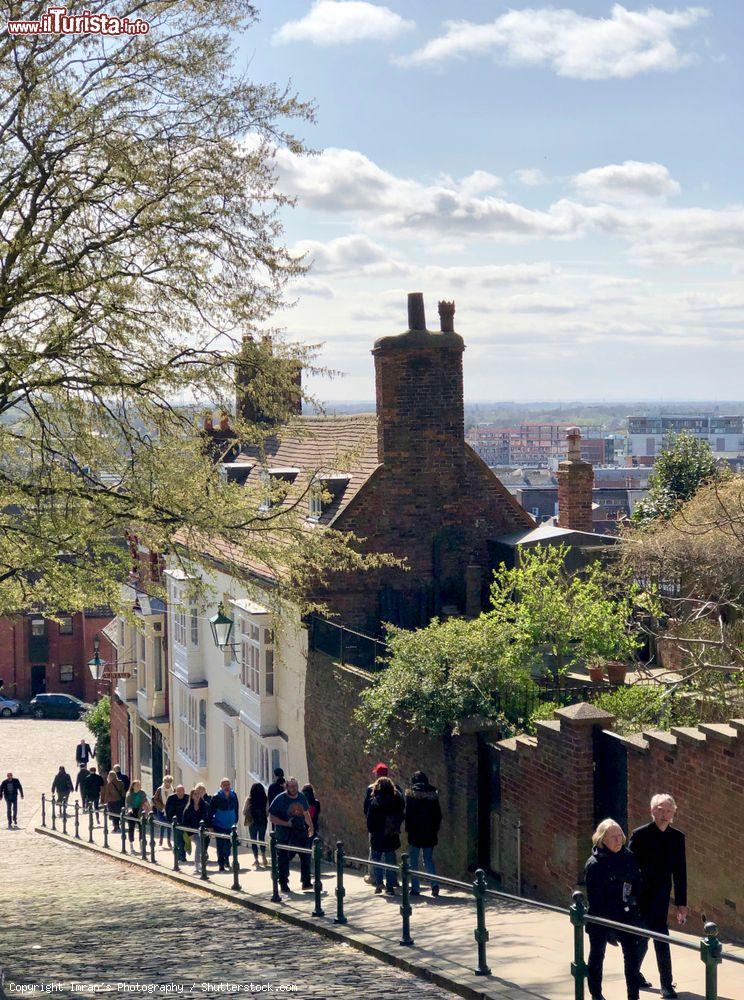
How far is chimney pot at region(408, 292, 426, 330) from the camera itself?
26719 millimetres

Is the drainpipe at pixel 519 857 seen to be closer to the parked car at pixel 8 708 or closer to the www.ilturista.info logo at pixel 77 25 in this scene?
the www.ilturista.info logo at pixel 77 25

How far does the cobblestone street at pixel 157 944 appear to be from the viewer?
429 inches

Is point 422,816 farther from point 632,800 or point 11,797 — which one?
point 11,797

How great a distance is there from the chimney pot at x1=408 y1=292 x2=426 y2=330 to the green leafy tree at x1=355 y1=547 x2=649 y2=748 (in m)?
8.03

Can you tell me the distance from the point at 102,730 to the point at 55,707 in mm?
23830

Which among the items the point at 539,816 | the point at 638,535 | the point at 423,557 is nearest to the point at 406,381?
the point at 423,557

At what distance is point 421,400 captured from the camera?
1041 inches

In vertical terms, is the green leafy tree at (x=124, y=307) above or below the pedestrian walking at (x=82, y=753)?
above

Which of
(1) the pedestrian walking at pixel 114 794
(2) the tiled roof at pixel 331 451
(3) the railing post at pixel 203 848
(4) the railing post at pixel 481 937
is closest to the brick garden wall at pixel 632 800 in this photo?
(4) the railing post at pixel 481 937

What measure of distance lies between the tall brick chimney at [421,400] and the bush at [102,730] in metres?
25.8

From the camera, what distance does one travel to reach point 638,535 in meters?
24.4

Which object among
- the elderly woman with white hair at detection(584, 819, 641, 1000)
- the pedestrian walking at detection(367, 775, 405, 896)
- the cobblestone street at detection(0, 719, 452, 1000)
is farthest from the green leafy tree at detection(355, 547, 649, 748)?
the elderly woman with white hair at detection(584, 819, 641, 1000)

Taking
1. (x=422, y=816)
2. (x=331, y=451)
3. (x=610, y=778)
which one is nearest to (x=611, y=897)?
(x=610, y=778)

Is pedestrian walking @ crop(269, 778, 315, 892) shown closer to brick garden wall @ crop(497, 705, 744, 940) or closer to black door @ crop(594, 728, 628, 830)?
brick garden wall @ crop(497, 705, 744, 940)
